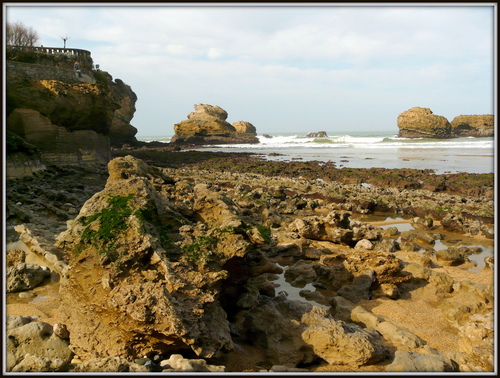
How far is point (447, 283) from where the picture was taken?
6.37 m

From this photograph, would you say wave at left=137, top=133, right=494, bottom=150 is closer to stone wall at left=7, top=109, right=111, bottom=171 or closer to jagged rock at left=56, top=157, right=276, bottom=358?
stone wall at left=7, top=109, right=111, bottom=171

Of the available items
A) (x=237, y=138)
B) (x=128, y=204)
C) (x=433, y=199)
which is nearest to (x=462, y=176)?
(x=433, y=199)

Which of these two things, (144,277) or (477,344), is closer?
(144,277)

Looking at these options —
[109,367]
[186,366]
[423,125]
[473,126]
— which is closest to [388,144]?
[423,125]

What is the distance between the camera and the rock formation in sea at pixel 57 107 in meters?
18.7

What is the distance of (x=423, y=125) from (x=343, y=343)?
253ft

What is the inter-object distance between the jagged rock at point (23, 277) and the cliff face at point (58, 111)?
44.2 ft

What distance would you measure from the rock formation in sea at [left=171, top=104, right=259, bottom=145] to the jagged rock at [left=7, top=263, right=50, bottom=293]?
66.2m

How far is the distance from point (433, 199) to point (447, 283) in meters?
9.81

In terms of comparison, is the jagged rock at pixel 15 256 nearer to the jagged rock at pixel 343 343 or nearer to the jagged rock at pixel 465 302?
the jagged rock at pixel 343 343

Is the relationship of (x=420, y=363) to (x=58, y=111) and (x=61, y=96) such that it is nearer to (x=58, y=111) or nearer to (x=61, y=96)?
(x=58, y=111)

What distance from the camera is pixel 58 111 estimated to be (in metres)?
20.0

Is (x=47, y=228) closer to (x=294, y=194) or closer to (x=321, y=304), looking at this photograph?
(x=321, y=304)

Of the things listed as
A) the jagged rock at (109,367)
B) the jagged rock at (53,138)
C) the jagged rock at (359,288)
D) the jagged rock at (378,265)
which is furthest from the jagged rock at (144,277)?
the jagged rock at (53,138)
